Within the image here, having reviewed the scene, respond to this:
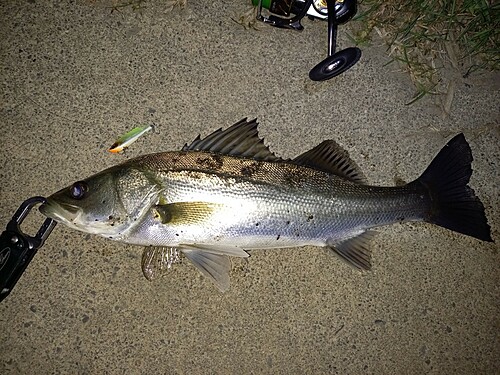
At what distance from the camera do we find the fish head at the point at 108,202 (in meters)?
2.24

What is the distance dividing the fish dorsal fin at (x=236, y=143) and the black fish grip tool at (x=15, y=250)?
107 cm

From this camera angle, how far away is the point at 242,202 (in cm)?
228

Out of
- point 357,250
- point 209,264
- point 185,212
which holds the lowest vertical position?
point 357,250

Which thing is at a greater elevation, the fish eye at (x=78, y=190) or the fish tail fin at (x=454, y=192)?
the fish eye at (x=78, y=190)

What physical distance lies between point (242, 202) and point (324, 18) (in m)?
1.63

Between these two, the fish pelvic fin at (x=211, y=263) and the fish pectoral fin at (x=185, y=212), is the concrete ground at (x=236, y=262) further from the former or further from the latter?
the fish pectoral fin at (x=185, y=212)

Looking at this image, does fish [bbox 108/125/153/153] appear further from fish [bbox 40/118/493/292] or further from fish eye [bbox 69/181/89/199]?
fish eye [bbox 69/181/89/199]

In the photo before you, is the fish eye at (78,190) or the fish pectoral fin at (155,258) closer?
the fish eye at (78,190)

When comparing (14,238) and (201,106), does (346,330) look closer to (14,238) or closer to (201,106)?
(201,106)

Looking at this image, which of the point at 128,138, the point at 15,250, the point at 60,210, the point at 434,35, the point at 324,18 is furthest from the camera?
the point at 434,35

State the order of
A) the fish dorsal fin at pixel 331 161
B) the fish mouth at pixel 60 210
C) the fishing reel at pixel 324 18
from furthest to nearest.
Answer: the fishing reel at pixel 324 18
the fish dorsal fin at pixel 331 161
the fish mouth at pixel 60 210

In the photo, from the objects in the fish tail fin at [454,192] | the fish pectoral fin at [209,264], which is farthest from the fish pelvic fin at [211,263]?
the fish tail fin at [454,192]

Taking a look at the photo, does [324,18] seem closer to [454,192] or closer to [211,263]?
[454,192]

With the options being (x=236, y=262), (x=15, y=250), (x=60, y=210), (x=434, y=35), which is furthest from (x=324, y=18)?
(x=15, y=250)
